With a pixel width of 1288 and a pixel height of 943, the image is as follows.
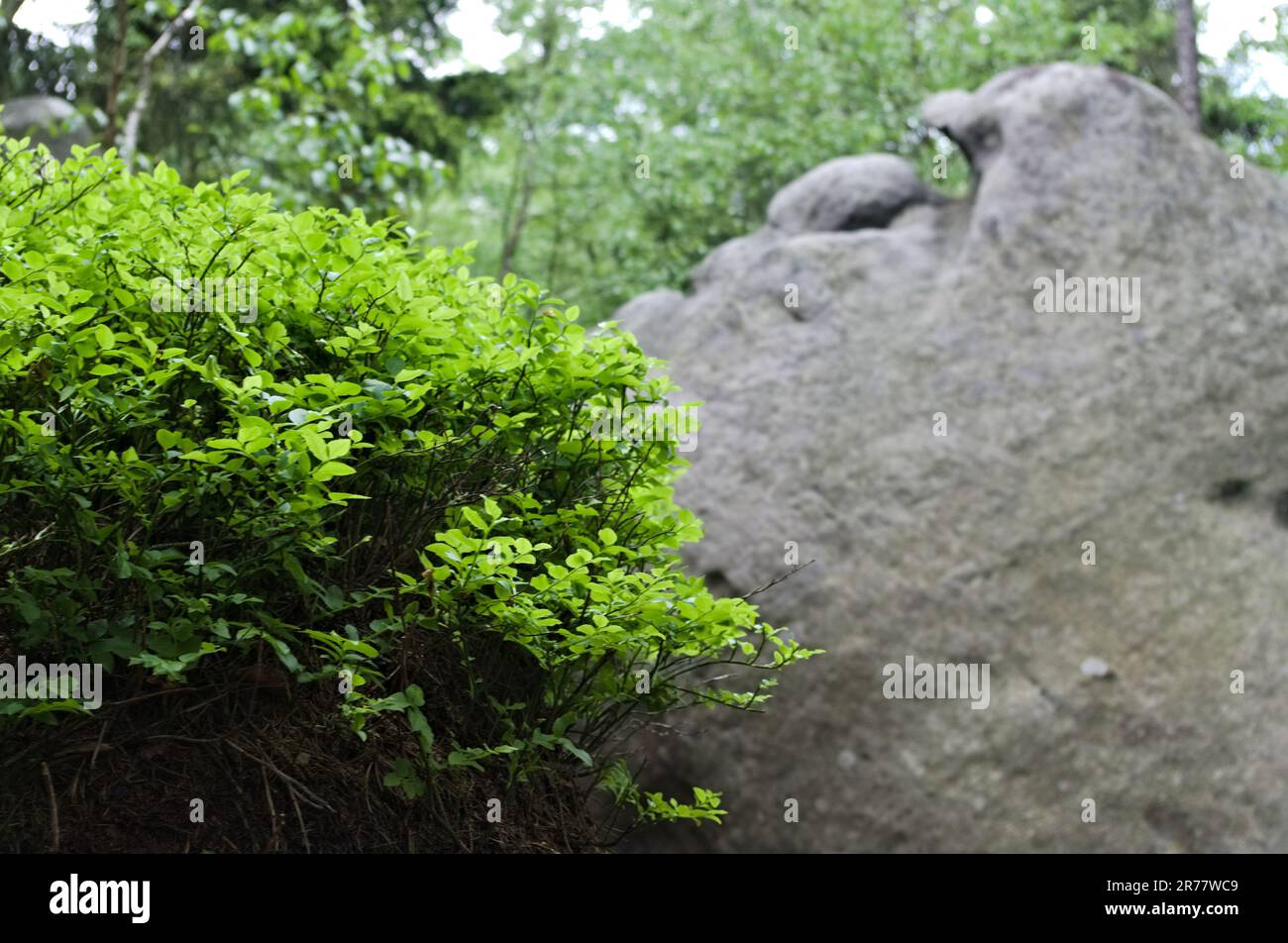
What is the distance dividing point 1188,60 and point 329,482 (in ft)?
46.6

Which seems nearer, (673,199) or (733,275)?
(733,275)

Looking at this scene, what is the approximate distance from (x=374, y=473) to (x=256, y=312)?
0.51 metres

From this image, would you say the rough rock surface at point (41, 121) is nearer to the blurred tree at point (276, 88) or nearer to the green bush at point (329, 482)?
the blurred tree at point (276, 88)

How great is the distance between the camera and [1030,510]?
7.70 metres

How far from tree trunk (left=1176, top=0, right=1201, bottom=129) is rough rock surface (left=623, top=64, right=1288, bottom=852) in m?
6.23

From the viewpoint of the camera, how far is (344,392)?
2.82m

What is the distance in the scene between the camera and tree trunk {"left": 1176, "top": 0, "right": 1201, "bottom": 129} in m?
14.1

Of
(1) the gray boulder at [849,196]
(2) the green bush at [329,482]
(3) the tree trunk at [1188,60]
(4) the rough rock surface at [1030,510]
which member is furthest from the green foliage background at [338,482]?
(3) the tree trunk at [1188,60]

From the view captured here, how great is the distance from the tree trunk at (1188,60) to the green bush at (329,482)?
1286 cm

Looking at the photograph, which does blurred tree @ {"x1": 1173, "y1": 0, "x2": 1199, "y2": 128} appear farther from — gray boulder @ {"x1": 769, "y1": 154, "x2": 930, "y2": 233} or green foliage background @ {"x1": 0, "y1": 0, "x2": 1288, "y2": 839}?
green foliage background @ {"x1": 0, "y1": 0, "x2": 1288, "y2": 839}

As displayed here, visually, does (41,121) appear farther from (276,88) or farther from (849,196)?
(849,196)

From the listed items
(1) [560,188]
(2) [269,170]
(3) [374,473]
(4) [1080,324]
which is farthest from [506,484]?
(1) [560,188]
